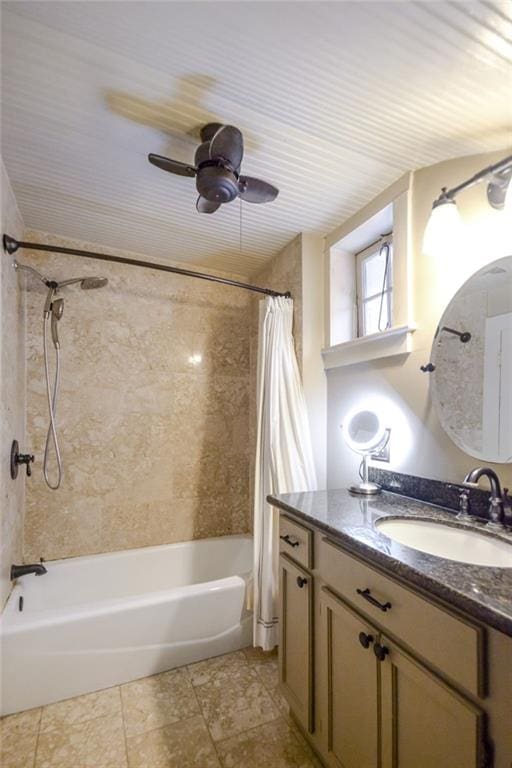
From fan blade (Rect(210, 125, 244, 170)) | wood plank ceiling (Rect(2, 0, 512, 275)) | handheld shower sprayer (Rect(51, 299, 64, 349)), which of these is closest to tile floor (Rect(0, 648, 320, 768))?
handheld shower sprayer (Rect(51, 299, 64, 349))

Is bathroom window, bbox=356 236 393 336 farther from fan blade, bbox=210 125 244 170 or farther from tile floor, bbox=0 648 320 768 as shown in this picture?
tile floor, bbox=0 648 320 768

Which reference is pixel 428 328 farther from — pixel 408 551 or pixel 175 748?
pixel 175 748

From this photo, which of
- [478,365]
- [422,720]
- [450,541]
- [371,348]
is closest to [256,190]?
[371,348]

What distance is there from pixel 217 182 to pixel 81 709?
2.25 meters

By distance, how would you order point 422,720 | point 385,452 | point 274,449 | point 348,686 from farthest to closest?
1. point 274,449
2. point 385,452
3. point 348,686
4. point 422,720

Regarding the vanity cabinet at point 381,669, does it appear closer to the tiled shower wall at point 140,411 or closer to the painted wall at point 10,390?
the tiled shower wall at point 140,411


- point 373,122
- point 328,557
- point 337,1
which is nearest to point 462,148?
point 373,122

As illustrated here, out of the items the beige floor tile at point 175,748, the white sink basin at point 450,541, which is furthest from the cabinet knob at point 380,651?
the beige floor tile at point 175,748

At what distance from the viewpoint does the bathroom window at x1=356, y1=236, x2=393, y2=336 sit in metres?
1.85

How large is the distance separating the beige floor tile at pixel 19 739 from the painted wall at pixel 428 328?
1826 mm

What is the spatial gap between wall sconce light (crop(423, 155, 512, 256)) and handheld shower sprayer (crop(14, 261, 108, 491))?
5.43 ft

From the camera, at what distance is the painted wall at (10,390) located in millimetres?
1589

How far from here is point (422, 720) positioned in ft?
2.54

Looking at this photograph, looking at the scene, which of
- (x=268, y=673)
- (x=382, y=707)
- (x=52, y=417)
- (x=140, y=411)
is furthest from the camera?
(x=140, y=411)
